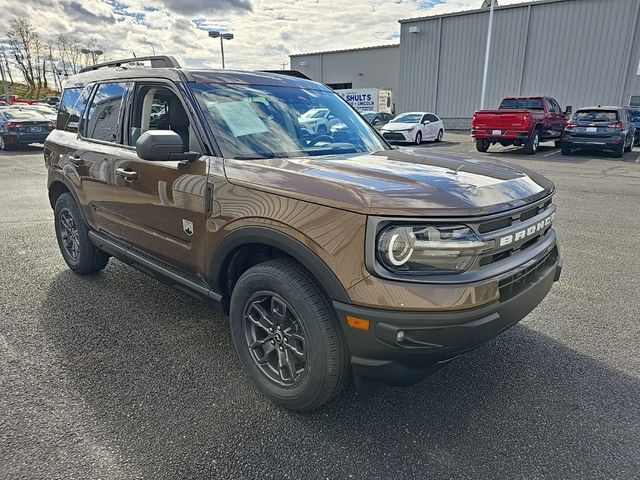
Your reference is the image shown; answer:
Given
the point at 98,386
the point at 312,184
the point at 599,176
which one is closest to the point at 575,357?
the point at 312,184

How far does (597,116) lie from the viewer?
14.4 m

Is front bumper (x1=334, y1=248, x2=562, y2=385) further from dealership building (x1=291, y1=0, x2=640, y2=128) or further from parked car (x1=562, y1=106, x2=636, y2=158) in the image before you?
dealership building (x1=291, y1=0, x2=640, y2=128)

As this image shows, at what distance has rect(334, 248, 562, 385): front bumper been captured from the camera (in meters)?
1.97

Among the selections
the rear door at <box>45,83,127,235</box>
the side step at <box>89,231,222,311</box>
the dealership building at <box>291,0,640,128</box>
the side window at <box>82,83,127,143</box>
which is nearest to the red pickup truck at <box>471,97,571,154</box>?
the dealership building at <box>291,0,640,128</box>

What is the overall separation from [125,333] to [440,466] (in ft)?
7.86

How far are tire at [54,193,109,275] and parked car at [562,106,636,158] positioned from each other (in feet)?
49.2

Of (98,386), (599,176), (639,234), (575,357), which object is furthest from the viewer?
(599,176)

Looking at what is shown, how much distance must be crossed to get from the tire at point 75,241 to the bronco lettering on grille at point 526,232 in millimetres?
3637

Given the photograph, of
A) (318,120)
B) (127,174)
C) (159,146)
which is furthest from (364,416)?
(127,174)

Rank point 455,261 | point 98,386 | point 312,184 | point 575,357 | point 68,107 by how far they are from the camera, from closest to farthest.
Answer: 1. point 455,261
2. point 312,184
3. point 98,386
4. point 575,357
5. point 68,107

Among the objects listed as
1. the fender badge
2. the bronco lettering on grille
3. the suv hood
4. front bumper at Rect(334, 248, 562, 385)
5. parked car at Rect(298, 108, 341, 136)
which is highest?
parked car at Rect(298, 108, 341, 136)

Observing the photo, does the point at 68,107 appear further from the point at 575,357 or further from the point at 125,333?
the point at 575,357

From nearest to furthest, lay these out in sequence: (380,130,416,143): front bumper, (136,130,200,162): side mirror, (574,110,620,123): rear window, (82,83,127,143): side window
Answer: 1. (136,130,200,162): side mirror
2. (82,83,127,143): side window
3. (574,110,620,123): rear window
4. (380,130,416,143): front bumper

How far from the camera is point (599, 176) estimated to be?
11148 millimetres
